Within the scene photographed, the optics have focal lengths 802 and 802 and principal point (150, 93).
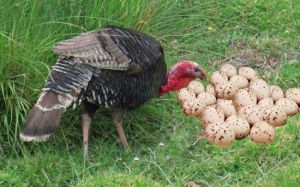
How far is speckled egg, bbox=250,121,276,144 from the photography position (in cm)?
504

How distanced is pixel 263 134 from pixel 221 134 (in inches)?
10.4

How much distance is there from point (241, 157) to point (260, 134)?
0.22 meters

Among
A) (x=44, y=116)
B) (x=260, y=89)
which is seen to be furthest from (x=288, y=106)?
(x=44, y=116)

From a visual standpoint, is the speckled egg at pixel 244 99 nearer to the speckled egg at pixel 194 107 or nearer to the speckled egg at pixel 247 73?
the speckled egg at pixel 194 107

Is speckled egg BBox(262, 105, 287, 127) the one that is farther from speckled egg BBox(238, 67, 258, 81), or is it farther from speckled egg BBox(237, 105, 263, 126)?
speckled egg BBox(238, 67, 258, 81)

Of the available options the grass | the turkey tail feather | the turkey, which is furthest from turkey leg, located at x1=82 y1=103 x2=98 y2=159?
the turkey tail feather

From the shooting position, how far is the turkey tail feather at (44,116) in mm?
4730

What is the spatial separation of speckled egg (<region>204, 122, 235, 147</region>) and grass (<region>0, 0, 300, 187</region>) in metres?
0.05

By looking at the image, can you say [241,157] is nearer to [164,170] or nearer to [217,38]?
[164,170]

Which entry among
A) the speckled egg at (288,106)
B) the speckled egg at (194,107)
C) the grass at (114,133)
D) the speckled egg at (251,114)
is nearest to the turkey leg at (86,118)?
the grass at (114,133)

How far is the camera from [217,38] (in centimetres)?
670

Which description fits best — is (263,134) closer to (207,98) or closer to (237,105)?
(237,105)

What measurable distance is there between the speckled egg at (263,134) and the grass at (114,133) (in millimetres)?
45

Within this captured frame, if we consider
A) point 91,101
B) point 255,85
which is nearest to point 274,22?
point 255,85
